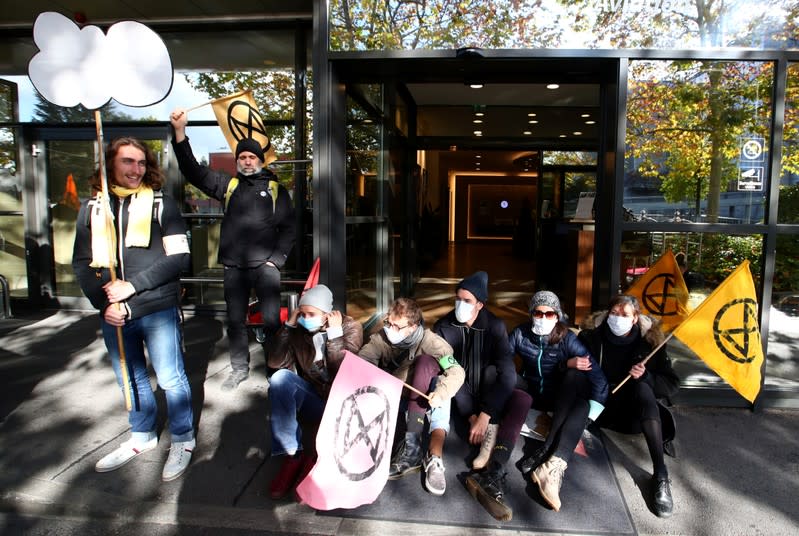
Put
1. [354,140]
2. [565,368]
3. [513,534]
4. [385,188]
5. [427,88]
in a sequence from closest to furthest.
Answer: [513,534] → [565,368] → [354,140] → [385,188] → [427,88]

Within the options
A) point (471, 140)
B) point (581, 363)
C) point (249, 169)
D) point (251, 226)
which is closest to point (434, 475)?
point (581, 363)

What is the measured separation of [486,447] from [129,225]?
2.42 m

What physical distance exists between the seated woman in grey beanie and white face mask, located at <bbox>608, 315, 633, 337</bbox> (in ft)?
5.14

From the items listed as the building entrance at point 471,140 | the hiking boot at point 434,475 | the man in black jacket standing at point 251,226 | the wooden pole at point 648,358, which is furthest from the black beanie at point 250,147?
the wooden pole at point 648,358

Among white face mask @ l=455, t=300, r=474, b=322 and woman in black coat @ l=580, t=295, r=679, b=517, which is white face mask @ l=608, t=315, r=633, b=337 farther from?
white face mask @ l=455, t=300, r=474, b=322

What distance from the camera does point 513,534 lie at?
282 centimetres

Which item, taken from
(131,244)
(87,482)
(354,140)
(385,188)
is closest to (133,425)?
(87,482)

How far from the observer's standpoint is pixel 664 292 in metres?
4.42

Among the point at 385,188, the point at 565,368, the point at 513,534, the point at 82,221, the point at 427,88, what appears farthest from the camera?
the point at 427,88

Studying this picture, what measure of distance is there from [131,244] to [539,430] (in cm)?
272

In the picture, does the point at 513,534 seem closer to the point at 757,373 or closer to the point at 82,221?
the point at 757,373

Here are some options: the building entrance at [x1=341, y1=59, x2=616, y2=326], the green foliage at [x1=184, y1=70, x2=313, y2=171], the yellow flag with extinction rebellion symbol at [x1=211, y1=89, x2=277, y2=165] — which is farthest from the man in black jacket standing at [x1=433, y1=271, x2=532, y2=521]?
the green foliage at [x1=184, y1=70, x2=313, y2=171]

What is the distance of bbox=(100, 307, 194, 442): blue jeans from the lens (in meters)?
3.30

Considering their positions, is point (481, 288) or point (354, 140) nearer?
point (481, 288)
